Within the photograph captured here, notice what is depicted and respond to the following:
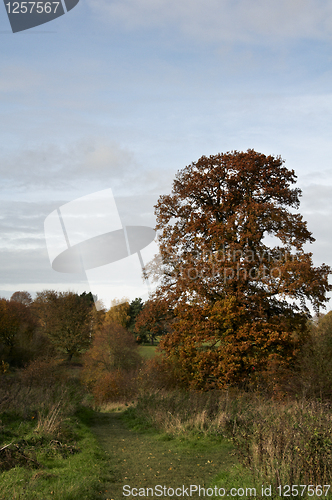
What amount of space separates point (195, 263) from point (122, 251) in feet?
11.9

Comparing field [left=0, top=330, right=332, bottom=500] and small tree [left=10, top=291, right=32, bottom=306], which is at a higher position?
small tree [left=10, top=291, right=32, bottom=306]

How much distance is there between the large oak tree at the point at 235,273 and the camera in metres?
13.4

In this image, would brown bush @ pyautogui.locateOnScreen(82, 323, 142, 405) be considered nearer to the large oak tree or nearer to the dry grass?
the large oak tree

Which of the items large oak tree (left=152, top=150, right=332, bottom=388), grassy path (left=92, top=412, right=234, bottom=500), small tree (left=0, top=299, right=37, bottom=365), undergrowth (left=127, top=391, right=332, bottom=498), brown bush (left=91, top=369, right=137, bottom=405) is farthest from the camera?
small tree (left=0, top=299, right=37, bottom=365)

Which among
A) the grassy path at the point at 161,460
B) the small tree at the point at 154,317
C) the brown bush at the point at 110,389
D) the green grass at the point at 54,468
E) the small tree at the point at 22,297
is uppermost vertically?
the small tree at the point at 22,297

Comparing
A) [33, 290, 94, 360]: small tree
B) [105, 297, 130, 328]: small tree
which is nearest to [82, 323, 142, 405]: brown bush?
[33, 290, 94, 360]: small tree

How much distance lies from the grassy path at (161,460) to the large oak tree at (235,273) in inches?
160

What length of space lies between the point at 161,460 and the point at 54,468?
7.45 feet

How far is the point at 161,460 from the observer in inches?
311

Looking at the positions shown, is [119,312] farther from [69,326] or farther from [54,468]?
[54,468]

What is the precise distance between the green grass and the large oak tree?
19.2 ft

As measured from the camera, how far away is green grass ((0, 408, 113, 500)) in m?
5.46

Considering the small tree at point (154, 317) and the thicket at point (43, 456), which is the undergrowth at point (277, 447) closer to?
the thicket at point (43, 456)

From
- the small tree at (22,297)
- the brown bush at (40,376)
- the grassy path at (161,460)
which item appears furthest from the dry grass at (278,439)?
the small tree at (22,297)
